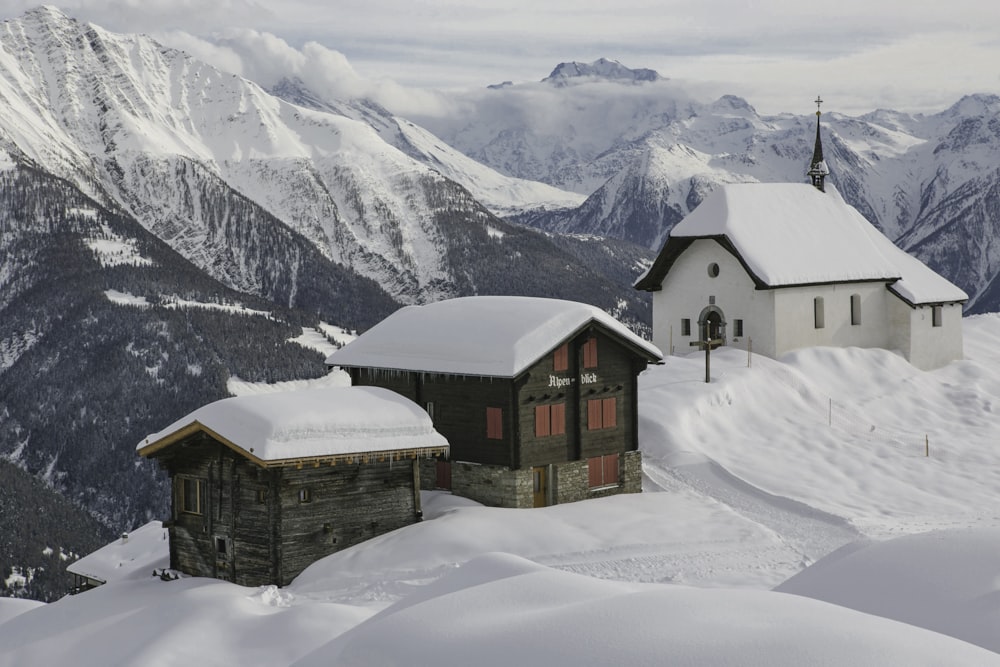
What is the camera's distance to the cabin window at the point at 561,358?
40469 mm

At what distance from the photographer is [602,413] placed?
138 feet

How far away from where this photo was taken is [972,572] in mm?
21328

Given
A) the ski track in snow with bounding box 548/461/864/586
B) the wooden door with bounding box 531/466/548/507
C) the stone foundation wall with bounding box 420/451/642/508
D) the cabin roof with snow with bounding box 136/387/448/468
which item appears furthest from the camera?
the wooden door with bounding box 531/466/548/507

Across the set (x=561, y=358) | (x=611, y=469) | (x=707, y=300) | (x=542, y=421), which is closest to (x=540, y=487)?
(x=542, y=421)

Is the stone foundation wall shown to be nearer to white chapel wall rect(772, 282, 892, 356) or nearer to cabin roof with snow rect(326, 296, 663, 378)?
cabin roof with snow rect(326, 296, 663, 378)

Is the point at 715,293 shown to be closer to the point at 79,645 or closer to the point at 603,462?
the point at 603,462

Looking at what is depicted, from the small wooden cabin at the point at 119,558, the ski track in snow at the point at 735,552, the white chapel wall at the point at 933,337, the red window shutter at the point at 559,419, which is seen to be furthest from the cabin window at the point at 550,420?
the white chapel wall at the point at 933,337

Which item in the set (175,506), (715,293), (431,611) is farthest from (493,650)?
(715,293)

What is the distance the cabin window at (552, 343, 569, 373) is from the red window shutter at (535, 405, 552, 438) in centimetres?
130

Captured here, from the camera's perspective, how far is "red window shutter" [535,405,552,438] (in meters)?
40.0

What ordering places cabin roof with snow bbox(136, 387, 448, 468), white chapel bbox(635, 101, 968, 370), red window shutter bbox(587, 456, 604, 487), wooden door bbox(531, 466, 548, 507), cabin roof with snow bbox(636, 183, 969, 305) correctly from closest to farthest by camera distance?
cabin roof with snow bbox(136, 387, 448, 468)
wooden door bbox(531, 466, 548, 507)
red window shutter bbox(587, 456, 604, 487)
white chapel bbox(635, 101, 968, 370)
cabin roof with snow bbox(636, 183, 969, 305)

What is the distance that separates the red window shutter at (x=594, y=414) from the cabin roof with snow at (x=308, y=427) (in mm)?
6235

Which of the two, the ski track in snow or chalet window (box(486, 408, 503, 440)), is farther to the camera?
chalet window (box(486, 408, 503, 440))

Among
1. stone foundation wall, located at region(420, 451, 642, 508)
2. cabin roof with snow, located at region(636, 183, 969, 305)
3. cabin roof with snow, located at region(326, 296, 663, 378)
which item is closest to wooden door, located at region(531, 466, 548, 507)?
stone foundation wall, located at region(420, 451, 642, 508)
